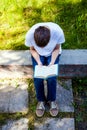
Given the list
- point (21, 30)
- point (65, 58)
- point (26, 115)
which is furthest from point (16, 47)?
point (26, 115)

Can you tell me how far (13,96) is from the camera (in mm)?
5781

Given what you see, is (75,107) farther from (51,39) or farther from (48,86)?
(51,39)

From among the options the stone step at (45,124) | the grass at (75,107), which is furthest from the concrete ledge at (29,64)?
the stone step at (45,124)

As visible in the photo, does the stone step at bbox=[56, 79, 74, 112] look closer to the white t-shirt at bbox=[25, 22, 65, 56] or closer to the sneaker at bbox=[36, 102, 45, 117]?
the sneaker at bbox=[36, 102, 45, 117]

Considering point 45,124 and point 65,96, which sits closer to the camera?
point 45,124

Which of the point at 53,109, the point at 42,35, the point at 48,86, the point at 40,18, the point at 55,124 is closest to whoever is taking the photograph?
the point at 42,35

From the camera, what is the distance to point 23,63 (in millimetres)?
5828

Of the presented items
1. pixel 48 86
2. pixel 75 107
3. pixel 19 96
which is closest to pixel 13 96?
pixel 19 96

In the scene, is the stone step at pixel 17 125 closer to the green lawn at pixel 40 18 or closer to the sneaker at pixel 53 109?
the sneaker at pixel 53 109

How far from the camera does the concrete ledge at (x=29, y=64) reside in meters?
5.81

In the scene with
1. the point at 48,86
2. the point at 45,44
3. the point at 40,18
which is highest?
the point at 45,44

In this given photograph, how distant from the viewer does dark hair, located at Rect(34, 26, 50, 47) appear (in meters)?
4.57

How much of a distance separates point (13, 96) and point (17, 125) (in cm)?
56

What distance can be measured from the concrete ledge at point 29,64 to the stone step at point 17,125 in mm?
828
